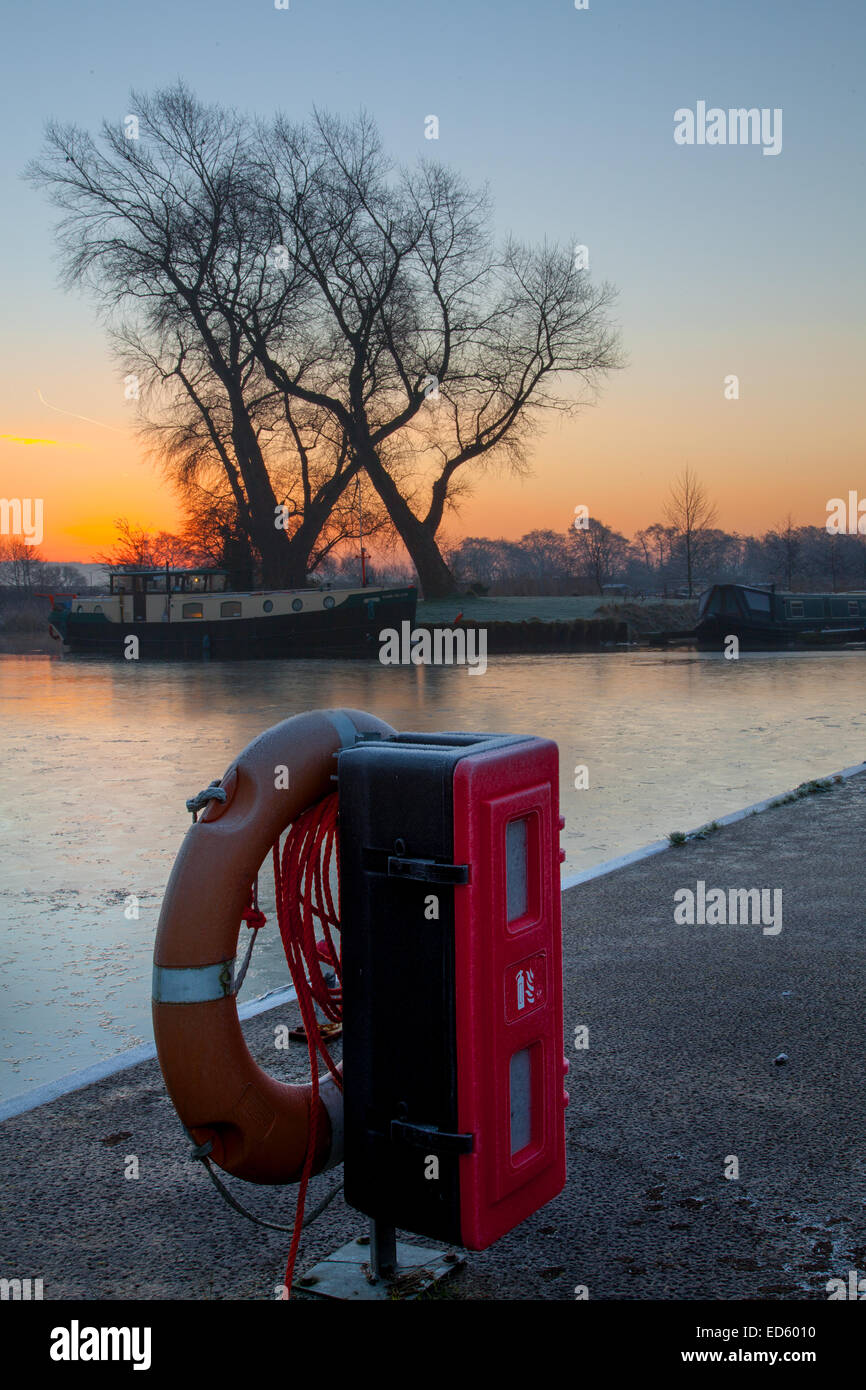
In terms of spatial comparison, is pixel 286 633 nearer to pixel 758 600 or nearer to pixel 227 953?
pixel 758 600

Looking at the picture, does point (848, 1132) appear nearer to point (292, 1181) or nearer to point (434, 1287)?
point (434, 1287)

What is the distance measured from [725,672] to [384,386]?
27713mm

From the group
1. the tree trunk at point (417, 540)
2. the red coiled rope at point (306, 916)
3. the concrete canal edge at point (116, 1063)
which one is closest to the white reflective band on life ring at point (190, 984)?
the red coiled rope at point (306, 916)

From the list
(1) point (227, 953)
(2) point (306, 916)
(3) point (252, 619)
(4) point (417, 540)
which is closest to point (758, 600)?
(4) point (417, 540)

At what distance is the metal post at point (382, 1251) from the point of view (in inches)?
118

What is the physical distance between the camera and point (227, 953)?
292 centimetres

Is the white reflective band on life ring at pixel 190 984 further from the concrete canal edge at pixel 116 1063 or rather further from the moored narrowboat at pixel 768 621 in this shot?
the moored narrowboat at pixel 768 621

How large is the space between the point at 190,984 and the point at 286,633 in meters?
35.6

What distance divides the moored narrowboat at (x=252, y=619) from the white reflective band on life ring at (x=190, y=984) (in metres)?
35.3

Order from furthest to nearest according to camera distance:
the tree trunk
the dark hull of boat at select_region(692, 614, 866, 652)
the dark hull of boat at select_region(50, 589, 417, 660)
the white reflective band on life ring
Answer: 1. the tree trunk
2. the dark hull of boat at select_region(692, 614, 866, 652)
3. the dark hull of boat at select_region(50, 589, 417, 660)
4. the white reflective band on life ring

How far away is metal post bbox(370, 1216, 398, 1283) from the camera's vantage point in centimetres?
300

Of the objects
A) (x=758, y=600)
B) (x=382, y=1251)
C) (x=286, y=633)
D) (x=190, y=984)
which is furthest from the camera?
(x=758, y=600)

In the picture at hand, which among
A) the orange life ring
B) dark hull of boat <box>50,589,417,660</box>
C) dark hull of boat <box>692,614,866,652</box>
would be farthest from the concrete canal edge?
dark hull of boat <box>692,614,866,652</box>

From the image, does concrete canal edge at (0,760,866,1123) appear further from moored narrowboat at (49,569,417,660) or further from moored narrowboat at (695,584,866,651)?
moored narrowboat at (695,584,866,651)
